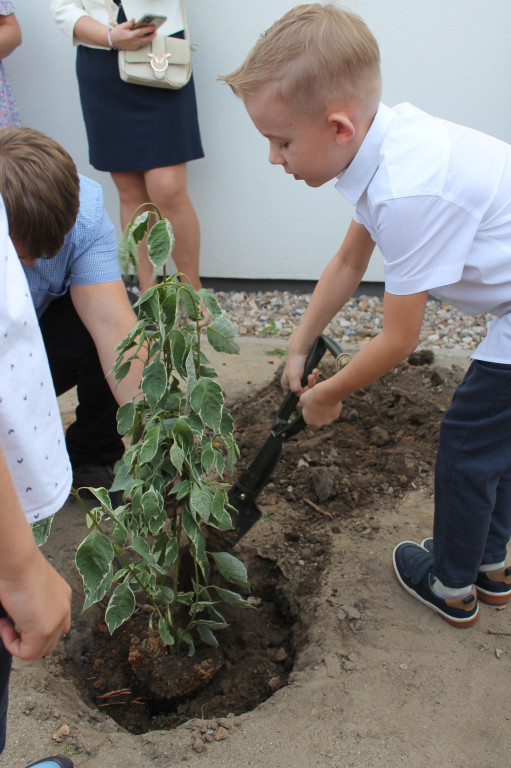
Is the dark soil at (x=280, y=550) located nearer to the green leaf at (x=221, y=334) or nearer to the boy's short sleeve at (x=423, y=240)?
the green leaf at (x=221, y=334)

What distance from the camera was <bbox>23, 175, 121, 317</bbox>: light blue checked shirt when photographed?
6.59 ft

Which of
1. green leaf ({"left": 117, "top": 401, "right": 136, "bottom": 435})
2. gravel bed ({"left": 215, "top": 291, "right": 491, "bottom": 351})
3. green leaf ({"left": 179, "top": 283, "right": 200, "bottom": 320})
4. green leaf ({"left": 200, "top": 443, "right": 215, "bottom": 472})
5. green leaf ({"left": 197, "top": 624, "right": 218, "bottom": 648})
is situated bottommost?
gravel bed ({"left": 215, "top": 291, "right": 491, "bottom": 351})

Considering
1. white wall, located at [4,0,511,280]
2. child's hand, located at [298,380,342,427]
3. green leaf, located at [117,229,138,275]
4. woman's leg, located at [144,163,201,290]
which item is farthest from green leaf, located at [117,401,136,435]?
white wall, located at [4,0,511,280]

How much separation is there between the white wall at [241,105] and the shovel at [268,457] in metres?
2.34

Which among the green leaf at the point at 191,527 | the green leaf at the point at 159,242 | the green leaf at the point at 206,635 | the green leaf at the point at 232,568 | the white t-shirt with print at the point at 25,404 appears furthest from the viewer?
the green leaf at the point at 206,635

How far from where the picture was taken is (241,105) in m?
3.82

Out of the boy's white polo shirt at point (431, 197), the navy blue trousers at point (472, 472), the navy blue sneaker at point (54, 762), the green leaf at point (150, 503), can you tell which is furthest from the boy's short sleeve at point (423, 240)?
the navy blue sneaker at point (54, 762)

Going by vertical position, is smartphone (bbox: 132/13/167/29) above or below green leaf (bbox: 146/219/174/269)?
above

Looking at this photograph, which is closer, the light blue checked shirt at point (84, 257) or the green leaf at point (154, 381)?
the green leaf at point (154, 381)

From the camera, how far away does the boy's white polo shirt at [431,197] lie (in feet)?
4.69

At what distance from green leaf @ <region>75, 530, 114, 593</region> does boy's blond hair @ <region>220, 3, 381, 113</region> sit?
1031 mm

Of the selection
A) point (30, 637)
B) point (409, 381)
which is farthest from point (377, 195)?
point (409, 381)

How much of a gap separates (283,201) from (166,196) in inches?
39.7

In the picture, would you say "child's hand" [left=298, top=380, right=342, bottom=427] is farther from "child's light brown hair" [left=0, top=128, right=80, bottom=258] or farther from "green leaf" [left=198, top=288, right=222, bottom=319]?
"child's light brown hair" [left=0, top=128, right=80, bottom=258]
